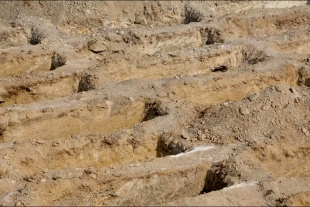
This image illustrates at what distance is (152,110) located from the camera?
37.0 ft

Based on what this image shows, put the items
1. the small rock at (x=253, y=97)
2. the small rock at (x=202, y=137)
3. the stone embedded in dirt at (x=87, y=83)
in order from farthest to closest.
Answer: the stone embedded in dirt at (x=87, y=83), the small rock at (x=253, y=97), the small rock at (x=202, y=137)

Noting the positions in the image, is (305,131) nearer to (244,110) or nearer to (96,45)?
(244,110)

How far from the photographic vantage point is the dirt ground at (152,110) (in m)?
8.46

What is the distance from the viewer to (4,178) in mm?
8656

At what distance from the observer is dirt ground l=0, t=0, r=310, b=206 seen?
333 inches

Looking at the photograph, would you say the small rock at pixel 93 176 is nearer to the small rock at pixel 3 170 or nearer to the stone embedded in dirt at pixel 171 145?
the small rock at pixel 3 170

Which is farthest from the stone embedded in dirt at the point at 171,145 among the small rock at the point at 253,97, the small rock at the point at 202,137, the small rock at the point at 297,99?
the small rock at the point at 297,99

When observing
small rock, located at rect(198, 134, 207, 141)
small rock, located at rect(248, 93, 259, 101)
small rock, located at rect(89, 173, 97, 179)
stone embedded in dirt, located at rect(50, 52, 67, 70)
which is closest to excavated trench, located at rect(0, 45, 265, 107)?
stone embedded in dirt, located at rect(50, 52, 67, 70)

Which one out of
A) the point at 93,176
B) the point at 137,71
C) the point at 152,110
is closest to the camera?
the point at 93,176

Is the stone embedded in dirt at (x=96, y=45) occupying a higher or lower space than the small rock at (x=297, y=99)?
lower

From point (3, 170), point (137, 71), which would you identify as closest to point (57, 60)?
point (137, 71)

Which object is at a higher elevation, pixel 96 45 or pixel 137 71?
pixel 96 45

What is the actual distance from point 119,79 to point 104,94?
4.74 ft

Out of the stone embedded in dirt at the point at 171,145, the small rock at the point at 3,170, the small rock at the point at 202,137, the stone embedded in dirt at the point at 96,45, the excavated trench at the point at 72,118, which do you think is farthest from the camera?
the stone embedded in dirt at the point at 96,45
